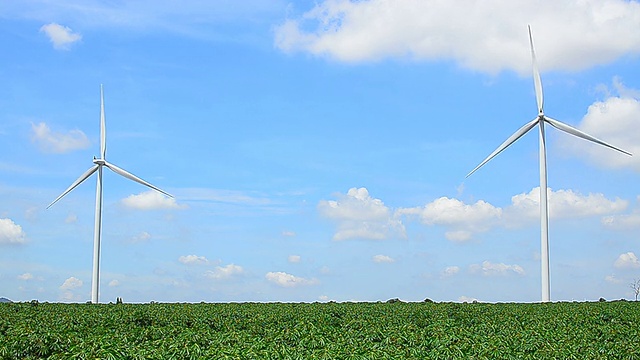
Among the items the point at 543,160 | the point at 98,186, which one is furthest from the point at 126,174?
the point at 543,160

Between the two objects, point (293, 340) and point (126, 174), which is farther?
point (126, 174)

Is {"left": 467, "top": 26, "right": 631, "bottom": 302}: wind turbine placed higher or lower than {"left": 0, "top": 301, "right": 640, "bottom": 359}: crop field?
higher

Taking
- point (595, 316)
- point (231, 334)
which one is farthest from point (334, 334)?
point (595, 316)

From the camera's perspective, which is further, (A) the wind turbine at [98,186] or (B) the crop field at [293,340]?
(A) the wind turbine at [98,186]

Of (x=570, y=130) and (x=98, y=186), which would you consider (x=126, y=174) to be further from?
(x=570, y=130)

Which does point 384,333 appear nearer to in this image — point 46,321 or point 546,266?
point 46,321

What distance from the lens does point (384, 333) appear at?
19.5 m

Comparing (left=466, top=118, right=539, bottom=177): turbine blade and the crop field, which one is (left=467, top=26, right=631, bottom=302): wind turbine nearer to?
(left=466, top=118, right=539, bottom=177): turbine blade

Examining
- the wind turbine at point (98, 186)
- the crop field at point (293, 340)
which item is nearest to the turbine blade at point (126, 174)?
the wind turbine at point (98, 186)

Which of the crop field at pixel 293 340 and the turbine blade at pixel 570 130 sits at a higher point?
the turbine blade at pixel 570 130

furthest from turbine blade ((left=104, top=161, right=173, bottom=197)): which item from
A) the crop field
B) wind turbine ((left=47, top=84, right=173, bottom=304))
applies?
the crop field

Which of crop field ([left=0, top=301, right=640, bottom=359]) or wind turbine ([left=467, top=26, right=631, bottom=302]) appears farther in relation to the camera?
wind turbine ([left=467, top=26, right=631, bottom=302])

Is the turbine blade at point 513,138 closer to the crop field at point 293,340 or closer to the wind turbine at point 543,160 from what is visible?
the wind turbine at point 543,160

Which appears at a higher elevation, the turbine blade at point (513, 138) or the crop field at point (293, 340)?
the turbine blade at point (513, 138)
